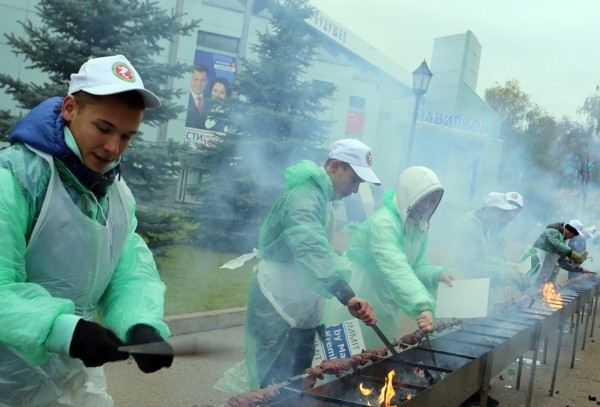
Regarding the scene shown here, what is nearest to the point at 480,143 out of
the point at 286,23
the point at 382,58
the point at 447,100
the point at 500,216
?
the point at 447,100

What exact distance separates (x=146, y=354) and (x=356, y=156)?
2189mm

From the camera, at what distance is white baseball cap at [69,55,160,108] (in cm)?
171

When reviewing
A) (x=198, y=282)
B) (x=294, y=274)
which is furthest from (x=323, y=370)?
(x=198, y=282)

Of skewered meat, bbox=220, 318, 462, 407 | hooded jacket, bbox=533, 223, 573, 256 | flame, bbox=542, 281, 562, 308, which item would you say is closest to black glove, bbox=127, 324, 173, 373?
skewered meat, bbox=220, 318, 462, 407

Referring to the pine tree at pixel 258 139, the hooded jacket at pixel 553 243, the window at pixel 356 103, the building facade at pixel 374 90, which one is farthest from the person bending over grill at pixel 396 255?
the window at pixel 356 103

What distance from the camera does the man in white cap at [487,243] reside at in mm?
6289

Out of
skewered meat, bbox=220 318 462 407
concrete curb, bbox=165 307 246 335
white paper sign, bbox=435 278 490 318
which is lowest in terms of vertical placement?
concrete curb, bbox=165 307 246 335

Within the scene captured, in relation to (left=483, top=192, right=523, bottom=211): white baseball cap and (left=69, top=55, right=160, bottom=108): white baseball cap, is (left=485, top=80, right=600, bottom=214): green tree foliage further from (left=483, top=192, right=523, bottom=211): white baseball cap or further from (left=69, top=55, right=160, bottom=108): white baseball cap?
(left=69, top=55, right=160, bottom=108): white baseball cap

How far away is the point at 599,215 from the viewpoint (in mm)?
23609

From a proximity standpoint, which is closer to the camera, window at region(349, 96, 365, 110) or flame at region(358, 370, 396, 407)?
flame at region(358, 370, 396, 407)

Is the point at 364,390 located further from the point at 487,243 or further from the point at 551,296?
the point at 551,296

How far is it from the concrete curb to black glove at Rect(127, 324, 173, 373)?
4.53 metres

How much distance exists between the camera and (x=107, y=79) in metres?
1.72

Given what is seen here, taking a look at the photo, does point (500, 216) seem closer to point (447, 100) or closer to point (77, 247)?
point (77, 247)
